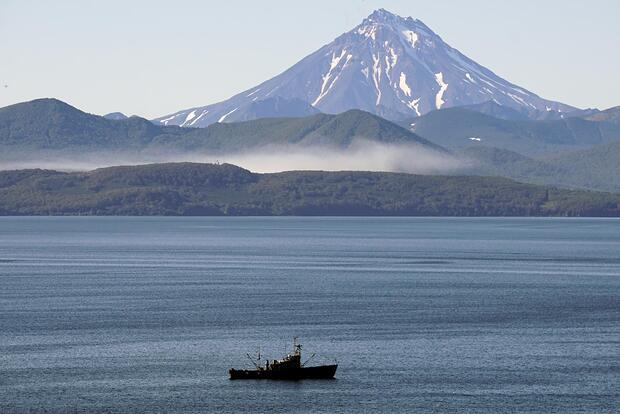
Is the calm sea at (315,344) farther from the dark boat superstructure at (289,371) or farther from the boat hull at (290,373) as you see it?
the dark boat superstructure at (289,371)

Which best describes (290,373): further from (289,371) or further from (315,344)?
(315,344)

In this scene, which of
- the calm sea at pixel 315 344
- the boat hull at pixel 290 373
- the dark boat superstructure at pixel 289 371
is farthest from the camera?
the dark boat superstructure at pixel 289 371

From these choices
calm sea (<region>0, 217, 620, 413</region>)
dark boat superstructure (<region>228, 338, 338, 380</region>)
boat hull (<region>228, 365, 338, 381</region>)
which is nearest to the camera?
calm sea (<region>0, 217, 620, 413</region>)

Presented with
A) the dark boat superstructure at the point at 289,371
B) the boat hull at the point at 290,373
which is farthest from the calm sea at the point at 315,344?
the dark boat superstructure at the point at 289,371

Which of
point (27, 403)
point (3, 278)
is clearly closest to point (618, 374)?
point (27, 403)

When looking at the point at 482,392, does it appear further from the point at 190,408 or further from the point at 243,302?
the point at 243,302

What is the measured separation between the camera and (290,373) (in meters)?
102

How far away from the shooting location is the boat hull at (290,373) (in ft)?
328

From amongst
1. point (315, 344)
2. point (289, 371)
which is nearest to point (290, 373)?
point (289, 371)

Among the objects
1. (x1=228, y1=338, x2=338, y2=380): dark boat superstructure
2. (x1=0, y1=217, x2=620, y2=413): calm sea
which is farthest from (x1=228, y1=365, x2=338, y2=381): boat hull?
(x1=0, y1=217, x2=620, y2=413): calm sea

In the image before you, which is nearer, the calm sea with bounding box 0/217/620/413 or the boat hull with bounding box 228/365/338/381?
the calm sea with bounding box 0/217/620/413

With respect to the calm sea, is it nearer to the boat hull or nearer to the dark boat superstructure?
the boat hull

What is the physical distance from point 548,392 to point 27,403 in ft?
125

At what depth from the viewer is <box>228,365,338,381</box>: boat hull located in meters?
100
